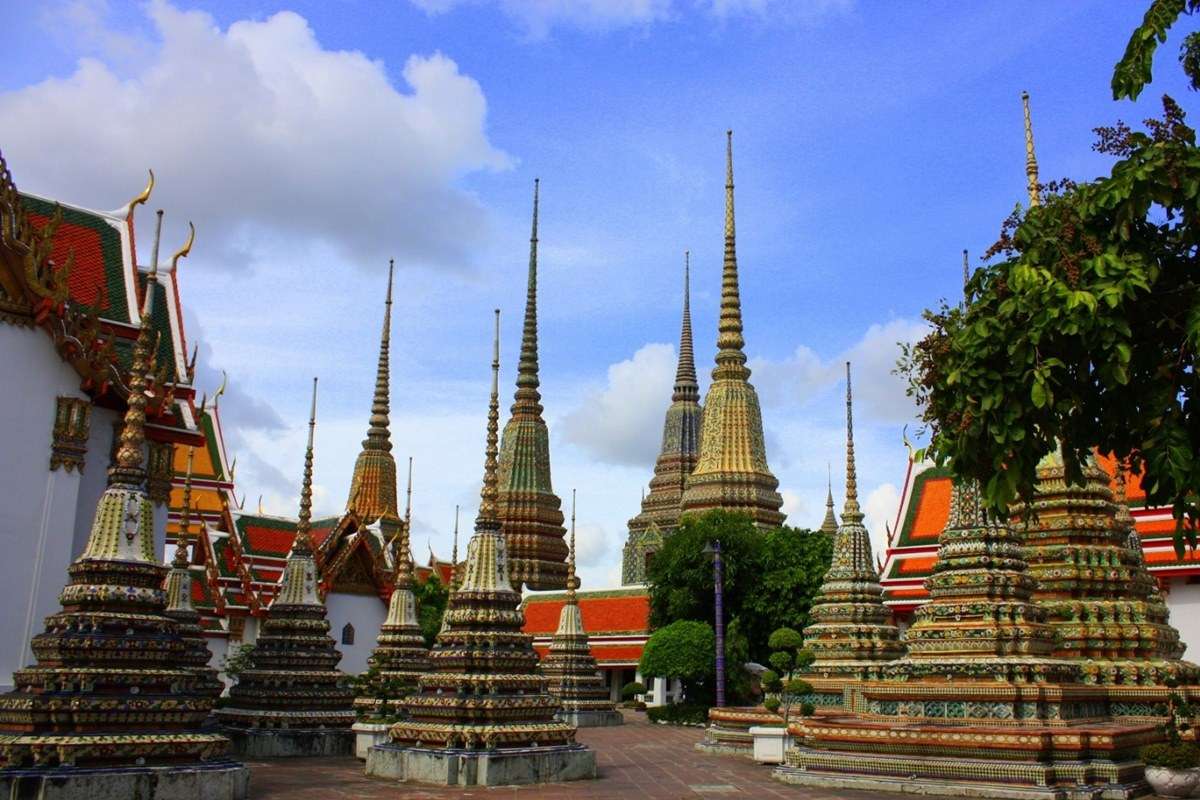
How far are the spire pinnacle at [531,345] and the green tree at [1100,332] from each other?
4915 cm

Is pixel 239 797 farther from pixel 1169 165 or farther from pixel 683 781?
pixel 1169 165

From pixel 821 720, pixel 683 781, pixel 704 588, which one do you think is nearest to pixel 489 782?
pixel 683 781

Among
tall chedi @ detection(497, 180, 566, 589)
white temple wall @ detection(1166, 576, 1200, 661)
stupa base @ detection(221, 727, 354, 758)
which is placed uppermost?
tall chedi @ detection(497, 180, 566, 589)

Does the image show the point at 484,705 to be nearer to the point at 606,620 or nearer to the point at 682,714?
the point at 682,714

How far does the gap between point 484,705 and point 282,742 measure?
592cm

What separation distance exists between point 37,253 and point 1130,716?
1690cm

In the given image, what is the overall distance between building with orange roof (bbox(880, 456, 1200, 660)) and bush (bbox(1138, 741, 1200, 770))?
14.7m

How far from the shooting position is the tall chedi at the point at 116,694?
10289mm

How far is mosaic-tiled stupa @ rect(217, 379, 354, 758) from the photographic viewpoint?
17969mm

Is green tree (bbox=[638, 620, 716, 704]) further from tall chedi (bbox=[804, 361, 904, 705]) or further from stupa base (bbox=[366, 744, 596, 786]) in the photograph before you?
stupa base (bbox=[366, 744, 596, 786])

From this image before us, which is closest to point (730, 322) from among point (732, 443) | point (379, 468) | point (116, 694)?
point (732, 443)

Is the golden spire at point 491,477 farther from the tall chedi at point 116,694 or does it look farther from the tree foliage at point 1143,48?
the tree foliage at point 1143,48

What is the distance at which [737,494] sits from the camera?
155ft

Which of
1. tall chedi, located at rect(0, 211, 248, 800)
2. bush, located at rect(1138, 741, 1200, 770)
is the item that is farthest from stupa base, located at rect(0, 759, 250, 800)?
bush, located at rect(1138, 741, 1200, 770)
